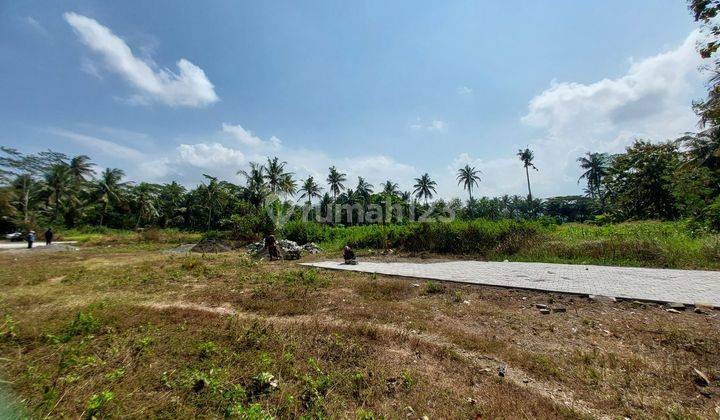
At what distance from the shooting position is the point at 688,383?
3.21 metres

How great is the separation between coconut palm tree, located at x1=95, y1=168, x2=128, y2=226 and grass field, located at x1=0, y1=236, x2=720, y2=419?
47.6 meters

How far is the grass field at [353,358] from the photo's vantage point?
271 cm

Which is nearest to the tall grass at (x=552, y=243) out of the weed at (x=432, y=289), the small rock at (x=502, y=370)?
the weed at (x=432, y=289)

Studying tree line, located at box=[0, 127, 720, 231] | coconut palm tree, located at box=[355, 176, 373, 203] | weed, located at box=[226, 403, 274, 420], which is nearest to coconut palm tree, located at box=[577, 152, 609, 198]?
tree line, located at box=[0, 127, 720, 231]

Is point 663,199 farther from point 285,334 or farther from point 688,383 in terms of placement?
point 285,334

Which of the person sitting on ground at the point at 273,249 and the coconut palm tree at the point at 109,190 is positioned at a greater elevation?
the coconut palm tree at the point at 109,190

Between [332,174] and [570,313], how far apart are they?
149 ft

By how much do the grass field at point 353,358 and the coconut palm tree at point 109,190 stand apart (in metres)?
47.6

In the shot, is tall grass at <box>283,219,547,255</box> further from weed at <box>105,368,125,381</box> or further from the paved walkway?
weed at <box>105,368,125,381</box>

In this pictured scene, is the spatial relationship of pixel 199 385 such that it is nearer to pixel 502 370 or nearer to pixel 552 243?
pixel 502 370

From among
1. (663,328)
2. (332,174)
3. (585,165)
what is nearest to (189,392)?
(663,328)

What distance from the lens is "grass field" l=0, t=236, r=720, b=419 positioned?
2713mm

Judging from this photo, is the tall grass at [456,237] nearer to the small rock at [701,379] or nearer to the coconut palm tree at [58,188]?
the small rock at [701,379]

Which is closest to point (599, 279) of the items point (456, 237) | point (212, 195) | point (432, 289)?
point (432, 289)
